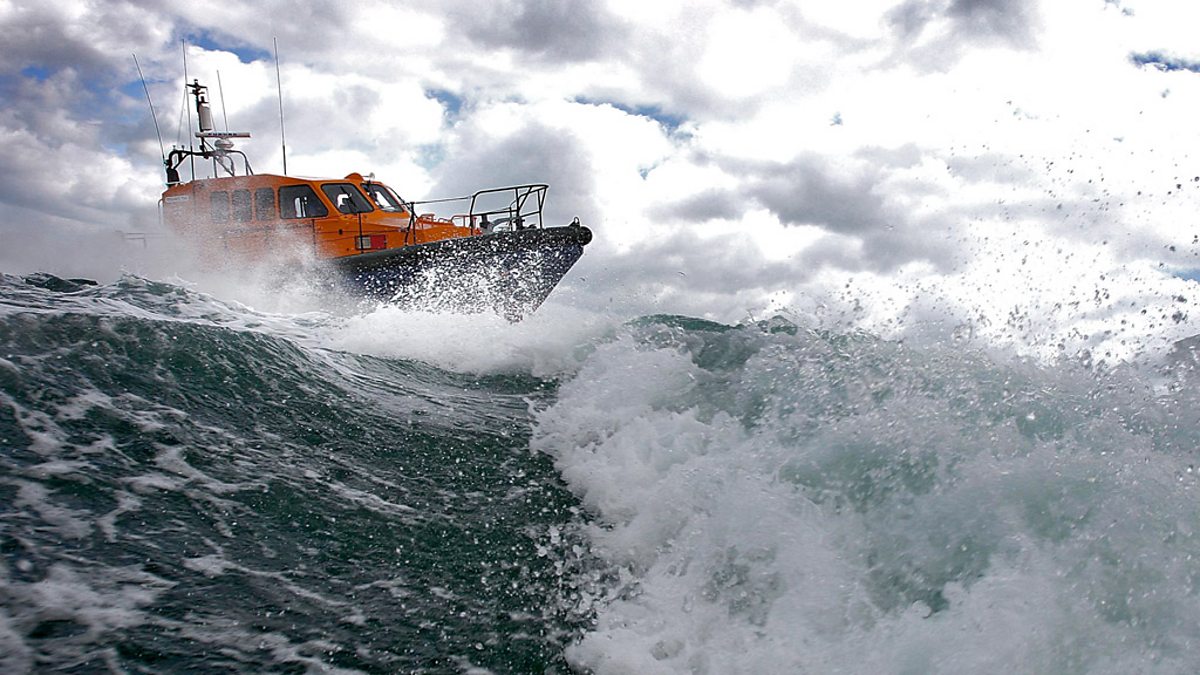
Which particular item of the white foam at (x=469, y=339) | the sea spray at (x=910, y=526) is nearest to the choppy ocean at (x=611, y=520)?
the sea spray at (x=910, y=526)

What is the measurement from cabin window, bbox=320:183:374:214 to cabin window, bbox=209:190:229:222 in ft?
4.88

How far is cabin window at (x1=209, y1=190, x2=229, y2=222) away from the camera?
10.0 metres

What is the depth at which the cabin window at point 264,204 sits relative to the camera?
9797 mm

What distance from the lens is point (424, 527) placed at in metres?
3.09

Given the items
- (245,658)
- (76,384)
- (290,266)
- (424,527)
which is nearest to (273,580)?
(245,658)

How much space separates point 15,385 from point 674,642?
346cm

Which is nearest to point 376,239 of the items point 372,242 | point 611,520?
point 372,242

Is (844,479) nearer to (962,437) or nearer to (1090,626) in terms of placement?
(962,437)

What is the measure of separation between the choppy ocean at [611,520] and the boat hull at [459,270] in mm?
4288

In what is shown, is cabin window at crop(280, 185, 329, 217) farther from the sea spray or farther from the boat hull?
the sea spray

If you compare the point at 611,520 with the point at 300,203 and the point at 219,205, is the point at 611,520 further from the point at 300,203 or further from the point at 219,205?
the point at 219,205

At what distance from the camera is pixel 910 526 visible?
2.51 metres

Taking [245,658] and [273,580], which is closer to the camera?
[245,658]

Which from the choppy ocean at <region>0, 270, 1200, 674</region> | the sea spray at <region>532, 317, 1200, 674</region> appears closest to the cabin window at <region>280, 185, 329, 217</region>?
the choppy ocean at <region>0, 270, 1200, 674</region>
